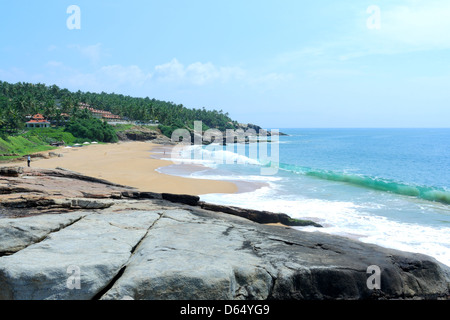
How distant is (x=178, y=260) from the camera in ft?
18.5

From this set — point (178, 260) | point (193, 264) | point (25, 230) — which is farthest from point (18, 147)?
point (193, 264)

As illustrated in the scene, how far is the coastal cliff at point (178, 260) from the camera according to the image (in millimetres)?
5016

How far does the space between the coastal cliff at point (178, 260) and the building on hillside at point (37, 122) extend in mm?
82170

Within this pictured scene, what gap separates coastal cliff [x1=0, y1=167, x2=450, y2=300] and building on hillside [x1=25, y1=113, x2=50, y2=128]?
8217cm

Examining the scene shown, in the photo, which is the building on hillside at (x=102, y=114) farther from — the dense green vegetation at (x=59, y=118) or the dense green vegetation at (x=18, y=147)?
the dense green vegetation at (x=18, y=147)

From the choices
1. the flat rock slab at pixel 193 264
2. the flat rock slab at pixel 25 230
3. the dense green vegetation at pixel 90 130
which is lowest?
the flat rock slab at pixel 193 264

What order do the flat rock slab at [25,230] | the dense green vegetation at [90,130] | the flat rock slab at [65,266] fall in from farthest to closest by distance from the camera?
the dense green vegetation at [90,130] < the flat rock slab at [25,230] < the flat rock slab at [65,266]

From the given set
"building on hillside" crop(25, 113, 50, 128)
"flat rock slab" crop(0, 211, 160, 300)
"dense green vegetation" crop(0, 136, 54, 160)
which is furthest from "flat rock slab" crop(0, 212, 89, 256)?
"building on hillside" crop(25, 113, 50, 128)

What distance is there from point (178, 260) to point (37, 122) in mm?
88911

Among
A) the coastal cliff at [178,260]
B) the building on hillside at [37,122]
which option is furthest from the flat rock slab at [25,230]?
the building on hillside at [37,122]

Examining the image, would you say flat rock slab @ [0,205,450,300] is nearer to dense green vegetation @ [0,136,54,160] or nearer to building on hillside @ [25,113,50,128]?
dense green vegetation @ [0,136,54,160]
